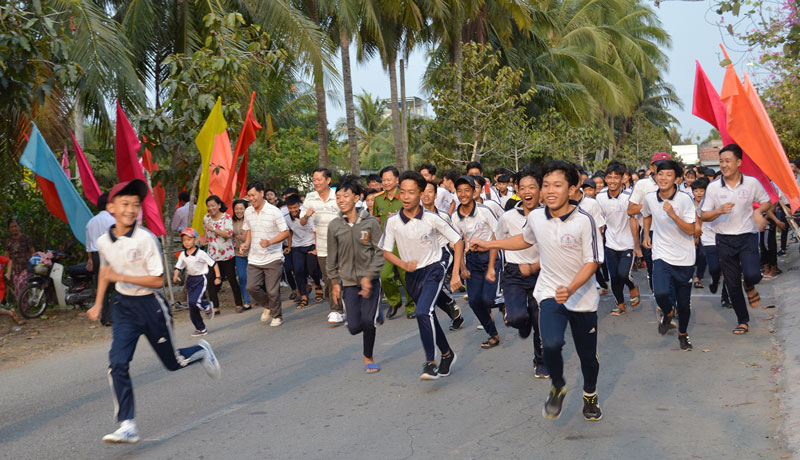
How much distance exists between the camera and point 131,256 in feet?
18.2

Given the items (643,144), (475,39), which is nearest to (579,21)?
(475,39)

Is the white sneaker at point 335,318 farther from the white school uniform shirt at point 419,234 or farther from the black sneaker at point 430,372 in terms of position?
the black sneaker at point 430,372

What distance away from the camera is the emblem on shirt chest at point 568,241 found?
5.32m

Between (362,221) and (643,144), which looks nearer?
(362,221)

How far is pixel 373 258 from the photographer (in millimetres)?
7469

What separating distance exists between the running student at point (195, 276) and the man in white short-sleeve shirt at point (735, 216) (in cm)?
617

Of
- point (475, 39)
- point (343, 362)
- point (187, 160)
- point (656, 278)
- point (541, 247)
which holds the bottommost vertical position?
point (343, 362)

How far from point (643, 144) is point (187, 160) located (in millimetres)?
45020

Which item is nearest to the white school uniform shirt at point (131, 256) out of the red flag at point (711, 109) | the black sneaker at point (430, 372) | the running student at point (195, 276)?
the black sneaker at point (430, 372)

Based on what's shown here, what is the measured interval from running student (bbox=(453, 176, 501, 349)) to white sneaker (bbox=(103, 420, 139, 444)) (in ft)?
12.2

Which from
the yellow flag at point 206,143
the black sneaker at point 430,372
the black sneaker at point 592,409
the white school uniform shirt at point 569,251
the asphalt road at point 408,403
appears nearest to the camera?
the asphalt road at point 408,403

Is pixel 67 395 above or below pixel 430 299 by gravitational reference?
below

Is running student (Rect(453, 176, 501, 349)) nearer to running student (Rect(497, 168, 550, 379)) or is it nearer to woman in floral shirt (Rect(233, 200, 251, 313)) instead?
running student (Rect(497, 168, 550, 379))

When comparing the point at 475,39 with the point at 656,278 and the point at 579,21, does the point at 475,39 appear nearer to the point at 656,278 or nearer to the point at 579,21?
the point at 579,21
